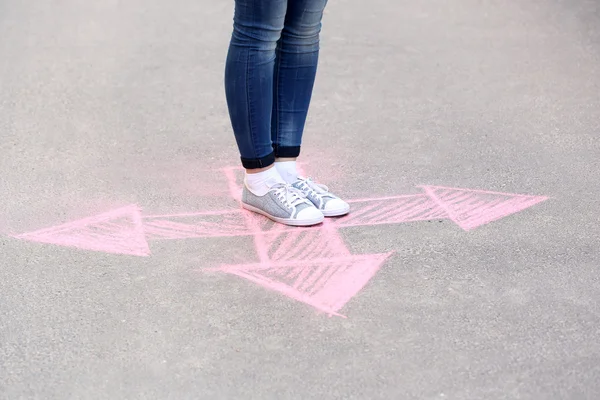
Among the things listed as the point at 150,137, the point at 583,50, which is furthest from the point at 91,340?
the point at 583,50

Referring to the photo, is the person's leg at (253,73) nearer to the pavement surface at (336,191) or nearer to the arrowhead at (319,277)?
the pavement surface at (336,191)

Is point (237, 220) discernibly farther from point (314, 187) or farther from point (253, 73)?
point (253, 73)

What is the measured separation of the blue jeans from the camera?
3109 millimetres

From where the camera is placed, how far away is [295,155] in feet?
11.5

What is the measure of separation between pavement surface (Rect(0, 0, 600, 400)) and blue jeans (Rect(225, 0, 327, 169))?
1.18 ft

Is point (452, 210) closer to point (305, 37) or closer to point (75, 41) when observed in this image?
point (305, 37)

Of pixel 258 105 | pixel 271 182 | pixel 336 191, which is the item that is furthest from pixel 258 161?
pixel 336 191

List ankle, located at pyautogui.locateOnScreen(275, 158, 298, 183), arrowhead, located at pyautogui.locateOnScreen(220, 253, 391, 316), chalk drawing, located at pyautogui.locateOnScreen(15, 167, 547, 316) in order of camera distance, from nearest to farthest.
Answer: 1. arrowhead, located at pyautogui.locateOnScreen(220, 253, 391, 316)
2. chalk drawing, located at pyautogui.locateOnScreen(15, 167, 547, 316)
3. ankle, located at pyautogui.locateOnScreen(275, 158, 298, 183)

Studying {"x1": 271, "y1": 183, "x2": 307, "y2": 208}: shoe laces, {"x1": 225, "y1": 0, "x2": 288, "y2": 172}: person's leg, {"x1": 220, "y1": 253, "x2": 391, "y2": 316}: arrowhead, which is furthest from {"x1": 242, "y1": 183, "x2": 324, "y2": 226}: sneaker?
{"x1": 220, "y1": 253, "x2": 391, "y2": 316}: arrowhead

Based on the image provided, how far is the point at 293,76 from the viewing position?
11.1 feet

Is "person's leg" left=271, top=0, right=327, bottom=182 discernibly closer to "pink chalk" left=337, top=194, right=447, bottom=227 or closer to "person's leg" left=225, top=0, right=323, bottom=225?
"person's leg" left=225, top=0, right=323, bottom=225

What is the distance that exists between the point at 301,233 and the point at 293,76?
1.95 ft

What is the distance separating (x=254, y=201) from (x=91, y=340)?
100cm

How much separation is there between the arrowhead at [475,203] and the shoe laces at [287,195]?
0.56 m
